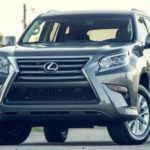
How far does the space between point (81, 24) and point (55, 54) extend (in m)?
1.79

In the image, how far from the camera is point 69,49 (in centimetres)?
1084

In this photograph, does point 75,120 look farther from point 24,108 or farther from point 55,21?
point 55,21

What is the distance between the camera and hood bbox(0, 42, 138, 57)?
35.1 ft

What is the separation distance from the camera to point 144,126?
11.4 metres

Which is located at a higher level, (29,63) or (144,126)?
(29,63)

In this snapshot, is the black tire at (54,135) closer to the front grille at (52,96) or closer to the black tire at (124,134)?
the black tire at (124,134)

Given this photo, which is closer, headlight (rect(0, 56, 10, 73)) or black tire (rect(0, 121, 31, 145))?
headlight (rect(0, 56, 10, 73))

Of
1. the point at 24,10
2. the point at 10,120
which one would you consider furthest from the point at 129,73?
the point at 24,10

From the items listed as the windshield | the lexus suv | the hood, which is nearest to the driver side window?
the windshield

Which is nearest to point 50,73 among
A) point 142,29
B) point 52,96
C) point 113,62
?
point 52,96

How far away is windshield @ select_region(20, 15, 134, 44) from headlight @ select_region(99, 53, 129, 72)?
1002 millimetres

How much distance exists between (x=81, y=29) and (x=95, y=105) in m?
2.17

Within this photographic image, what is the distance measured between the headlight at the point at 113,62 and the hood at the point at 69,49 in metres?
0.07

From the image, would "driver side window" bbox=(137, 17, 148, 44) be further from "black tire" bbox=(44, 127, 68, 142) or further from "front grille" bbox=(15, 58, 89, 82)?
"black tire" bbox=(44, 127, 68, 142)
